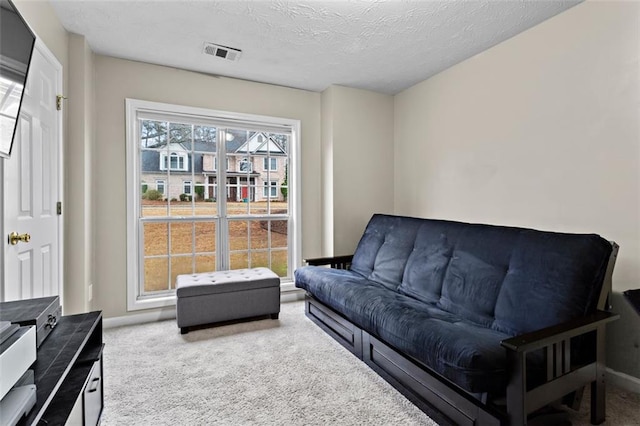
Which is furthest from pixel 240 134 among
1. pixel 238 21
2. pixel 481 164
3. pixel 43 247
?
pixel 481 164

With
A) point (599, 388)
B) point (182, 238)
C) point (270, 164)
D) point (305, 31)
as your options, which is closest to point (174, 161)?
point (182, 238)

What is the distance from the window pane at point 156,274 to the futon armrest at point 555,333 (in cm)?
307

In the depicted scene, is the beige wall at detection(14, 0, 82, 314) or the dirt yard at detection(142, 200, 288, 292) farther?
the dirt yard at detection(142, 200, 288, 292)

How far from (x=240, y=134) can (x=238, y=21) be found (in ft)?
4.53

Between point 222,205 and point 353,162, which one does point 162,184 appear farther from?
point 353,162

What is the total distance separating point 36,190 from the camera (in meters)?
2.02

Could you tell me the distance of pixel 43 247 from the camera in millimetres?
2105

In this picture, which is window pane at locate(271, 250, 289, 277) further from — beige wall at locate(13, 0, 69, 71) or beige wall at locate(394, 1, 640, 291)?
beige wall at locate(13, 0, 69, 71)

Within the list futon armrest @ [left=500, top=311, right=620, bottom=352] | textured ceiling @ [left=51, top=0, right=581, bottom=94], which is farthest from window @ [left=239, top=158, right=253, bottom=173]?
futon armrest @ [left=500, top=311, right=620, bottom=352]

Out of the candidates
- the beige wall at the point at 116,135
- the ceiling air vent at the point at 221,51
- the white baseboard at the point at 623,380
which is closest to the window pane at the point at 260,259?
the beige wall at the point at 116,135

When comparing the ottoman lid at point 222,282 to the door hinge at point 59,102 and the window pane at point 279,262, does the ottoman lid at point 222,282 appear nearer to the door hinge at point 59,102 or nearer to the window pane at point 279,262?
the window pane at point 279,262

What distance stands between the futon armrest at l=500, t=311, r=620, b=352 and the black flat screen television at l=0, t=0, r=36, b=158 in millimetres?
2400

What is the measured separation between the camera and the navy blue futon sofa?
55.1 inches

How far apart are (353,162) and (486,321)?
2304mm
